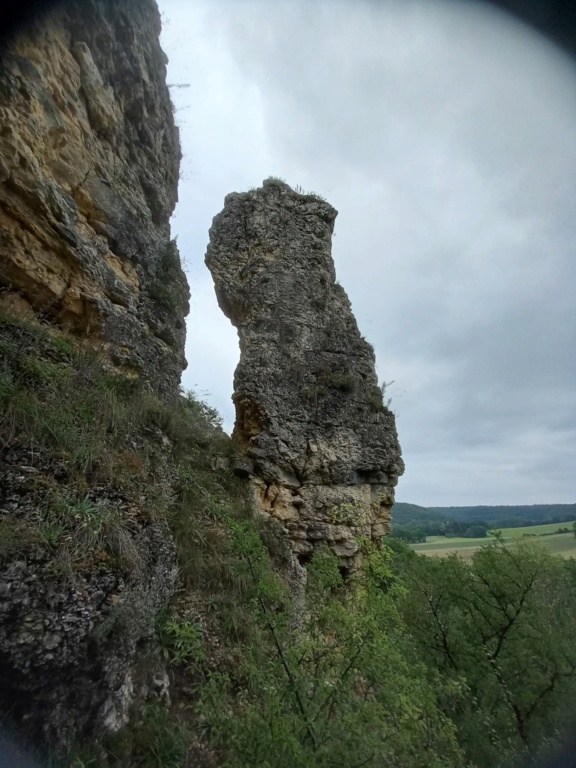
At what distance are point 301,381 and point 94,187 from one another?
17.8 ft

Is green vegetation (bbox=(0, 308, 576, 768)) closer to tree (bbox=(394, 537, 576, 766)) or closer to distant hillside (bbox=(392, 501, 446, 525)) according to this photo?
tree (bbox=(394, 537, 576, 766))

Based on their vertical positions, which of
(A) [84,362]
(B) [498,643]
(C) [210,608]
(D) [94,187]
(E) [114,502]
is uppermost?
(D) [94,187]

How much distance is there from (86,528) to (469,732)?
8297 millimetres

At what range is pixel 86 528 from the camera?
350 centimetres

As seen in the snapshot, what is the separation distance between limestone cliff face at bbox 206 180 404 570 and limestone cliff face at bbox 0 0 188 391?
5.96ft

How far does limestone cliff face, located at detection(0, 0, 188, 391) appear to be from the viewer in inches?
210

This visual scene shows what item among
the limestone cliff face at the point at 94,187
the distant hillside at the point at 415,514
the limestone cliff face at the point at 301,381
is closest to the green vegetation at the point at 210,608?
the limestone cliff face at the point at 301,381

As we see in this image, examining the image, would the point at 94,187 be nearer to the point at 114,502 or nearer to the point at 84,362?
the point at 84,362

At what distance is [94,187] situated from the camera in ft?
22.5

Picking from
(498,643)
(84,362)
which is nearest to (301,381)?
(84,362)

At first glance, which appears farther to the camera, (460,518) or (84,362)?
(460,518)

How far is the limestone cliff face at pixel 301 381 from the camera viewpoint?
7.83m

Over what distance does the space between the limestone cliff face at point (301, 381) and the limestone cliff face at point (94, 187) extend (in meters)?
1.82

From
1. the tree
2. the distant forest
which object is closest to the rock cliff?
the tree
